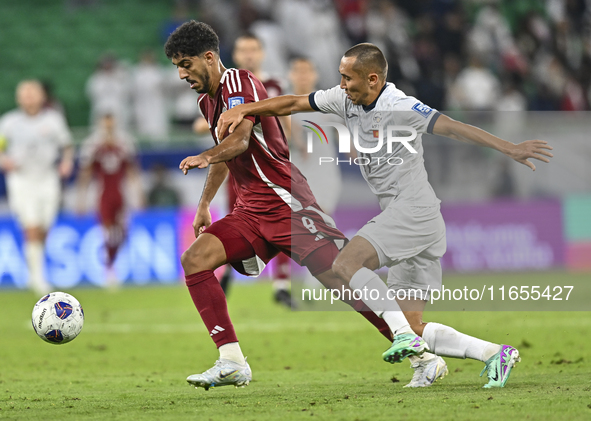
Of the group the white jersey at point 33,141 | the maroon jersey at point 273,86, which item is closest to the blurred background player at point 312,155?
the maroon jersey at point 273,86

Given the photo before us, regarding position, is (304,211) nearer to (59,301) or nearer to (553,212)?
(59,301)

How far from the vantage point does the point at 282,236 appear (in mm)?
5191

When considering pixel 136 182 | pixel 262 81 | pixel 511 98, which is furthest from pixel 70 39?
pixel 262 81

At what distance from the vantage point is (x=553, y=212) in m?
13.9

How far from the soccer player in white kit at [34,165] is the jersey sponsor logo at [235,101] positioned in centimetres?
771

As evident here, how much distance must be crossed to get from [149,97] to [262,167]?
35.8 feet

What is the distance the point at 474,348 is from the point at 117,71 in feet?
40.0

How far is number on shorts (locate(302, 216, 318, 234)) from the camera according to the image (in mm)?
5188

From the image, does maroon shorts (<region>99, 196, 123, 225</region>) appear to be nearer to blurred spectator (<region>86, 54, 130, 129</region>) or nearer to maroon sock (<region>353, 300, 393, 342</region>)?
blurred spectator (<region>86, 54, 130, 129</region>)

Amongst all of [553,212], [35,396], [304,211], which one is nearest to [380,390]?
[304,211]

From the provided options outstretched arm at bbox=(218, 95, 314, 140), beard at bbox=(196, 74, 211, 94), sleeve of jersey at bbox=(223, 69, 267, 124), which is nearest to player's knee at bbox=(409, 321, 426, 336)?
outstretched arm at bbox=(218, 95, 314, 140)

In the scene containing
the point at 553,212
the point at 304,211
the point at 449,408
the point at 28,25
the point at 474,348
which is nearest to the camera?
the point at 449,408

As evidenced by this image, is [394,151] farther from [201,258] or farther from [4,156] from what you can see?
[4,156]

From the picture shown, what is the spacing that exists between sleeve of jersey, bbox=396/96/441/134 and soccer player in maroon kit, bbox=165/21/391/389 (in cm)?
83
